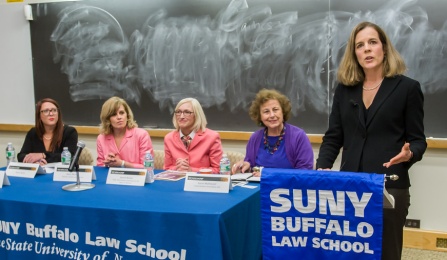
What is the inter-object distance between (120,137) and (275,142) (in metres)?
1.29

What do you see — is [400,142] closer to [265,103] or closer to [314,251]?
[314,251]

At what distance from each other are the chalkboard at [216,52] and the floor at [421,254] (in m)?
1.00

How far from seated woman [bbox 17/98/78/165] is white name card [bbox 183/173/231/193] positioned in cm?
158

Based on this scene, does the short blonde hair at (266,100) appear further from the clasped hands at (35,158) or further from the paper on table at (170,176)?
the clasped hands at (35,158)

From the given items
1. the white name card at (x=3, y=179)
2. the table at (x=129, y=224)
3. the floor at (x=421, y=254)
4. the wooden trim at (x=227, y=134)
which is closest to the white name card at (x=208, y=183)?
the table at (x=129, y=224)

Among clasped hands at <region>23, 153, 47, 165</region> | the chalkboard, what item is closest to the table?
clasped hands at <region>23, 153, 47, 165</region>

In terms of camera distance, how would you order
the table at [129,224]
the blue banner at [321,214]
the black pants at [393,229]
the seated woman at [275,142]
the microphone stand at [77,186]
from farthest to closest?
the seated woman at [275,142]
the microphone stand at [77,186]
the table at [129,224]
the black pants at [393,229]
the blue banner at [321,214]

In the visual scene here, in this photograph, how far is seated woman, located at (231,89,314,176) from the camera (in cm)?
312

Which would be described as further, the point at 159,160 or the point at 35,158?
the point at 159,160

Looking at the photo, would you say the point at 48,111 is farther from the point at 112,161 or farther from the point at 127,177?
the point at 127,177

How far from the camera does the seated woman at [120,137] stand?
11.5ft

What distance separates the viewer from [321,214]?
1.66 meters

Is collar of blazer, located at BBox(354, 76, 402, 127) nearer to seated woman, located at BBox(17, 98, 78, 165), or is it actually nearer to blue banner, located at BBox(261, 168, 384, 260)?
blue banner, located at BBox(261, 168, 384, 260)

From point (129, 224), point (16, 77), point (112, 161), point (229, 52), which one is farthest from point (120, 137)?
point (16, 77)
